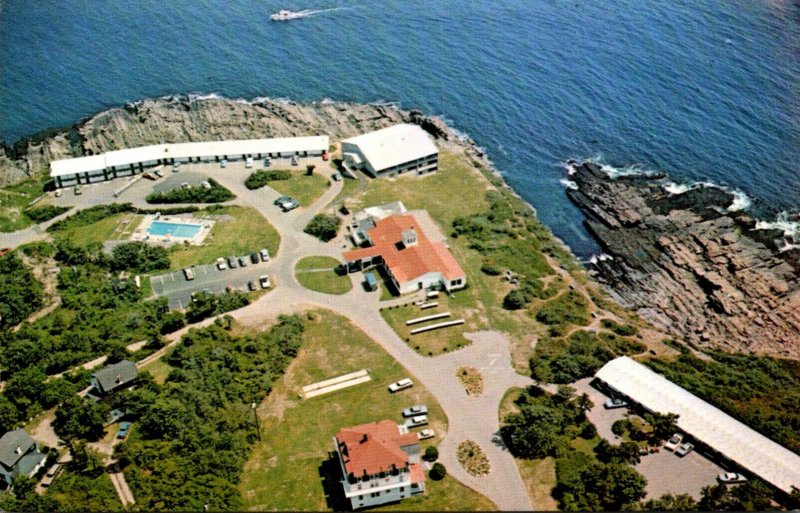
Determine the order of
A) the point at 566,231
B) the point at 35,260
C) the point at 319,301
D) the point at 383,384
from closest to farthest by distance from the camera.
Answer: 1. the point at 383,384
2. the point at 319,301
3. the point at 35,260
4. the point at 566,231

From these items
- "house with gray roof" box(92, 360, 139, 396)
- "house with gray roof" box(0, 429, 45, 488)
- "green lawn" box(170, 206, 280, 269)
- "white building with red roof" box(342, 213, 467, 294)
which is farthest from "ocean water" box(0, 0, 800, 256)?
"house with gray roof" box(0, 429, 45, 488)

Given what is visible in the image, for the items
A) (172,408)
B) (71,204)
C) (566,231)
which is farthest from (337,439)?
(71,204)

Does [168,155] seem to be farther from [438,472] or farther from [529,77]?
[438,472]

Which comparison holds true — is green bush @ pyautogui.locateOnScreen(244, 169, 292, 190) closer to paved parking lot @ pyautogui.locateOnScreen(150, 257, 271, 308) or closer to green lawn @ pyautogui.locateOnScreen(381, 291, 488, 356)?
paved parking lot @ pyautogui.locateOnScreen(150, 257, 271, 308)

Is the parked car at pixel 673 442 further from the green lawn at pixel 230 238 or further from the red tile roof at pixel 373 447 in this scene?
the green lawn at pixel 230 238

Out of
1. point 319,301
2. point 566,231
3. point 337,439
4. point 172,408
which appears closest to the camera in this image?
point 337,439

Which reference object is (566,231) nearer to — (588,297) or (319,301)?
(588,297)
